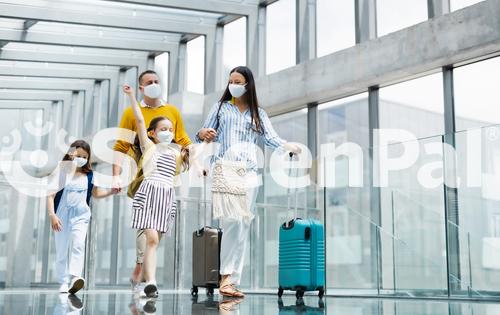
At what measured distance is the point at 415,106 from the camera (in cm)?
1006

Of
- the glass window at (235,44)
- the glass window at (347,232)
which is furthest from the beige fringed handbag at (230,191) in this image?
the glass window at (235,44)

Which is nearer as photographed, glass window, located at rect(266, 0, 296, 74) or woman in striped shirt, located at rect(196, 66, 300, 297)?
woman in striped shirt, located at rect(196, 66, 300, 297)

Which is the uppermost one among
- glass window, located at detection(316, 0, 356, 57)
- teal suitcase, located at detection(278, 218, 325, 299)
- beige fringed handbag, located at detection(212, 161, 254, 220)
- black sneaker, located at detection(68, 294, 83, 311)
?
glass window, located at detection(316, 0, 356, 57)

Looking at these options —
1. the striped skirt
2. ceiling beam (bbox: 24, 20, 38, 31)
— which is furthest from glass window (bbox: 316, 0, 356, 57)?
the striped skirt

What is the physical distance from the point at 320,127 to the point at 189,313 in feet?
28.0

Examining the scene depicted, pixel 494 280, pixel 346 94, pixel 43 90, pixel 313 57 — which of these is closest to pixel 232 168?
pixel 494 280

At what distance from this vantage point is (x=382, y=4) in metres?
10.8

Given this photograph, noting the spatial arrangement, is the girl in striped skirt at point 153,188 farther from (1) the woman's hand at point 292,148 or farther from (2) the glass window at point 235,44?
(2) the glass window at point 235,44

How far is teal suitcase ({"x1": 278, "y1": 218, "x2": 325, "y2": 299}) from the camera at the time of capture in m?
5.49

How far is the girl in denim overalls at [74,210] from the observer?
639cm

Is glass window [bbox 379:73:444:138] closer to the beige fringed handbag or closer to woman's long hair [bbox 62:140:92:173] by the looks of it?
woman's long hair [bbox 62:140:92:173]

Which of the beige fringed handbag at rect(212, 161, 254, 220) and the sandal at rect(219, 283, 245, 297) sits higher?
the beige fringed handbag at rect(212, 161, 254, 220)

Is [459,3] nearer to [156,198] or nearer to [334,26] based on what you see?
[334,26]

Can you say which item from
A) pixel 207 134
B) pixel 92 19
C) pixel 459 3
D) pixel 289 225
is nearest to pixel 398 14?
pixel 459 3
